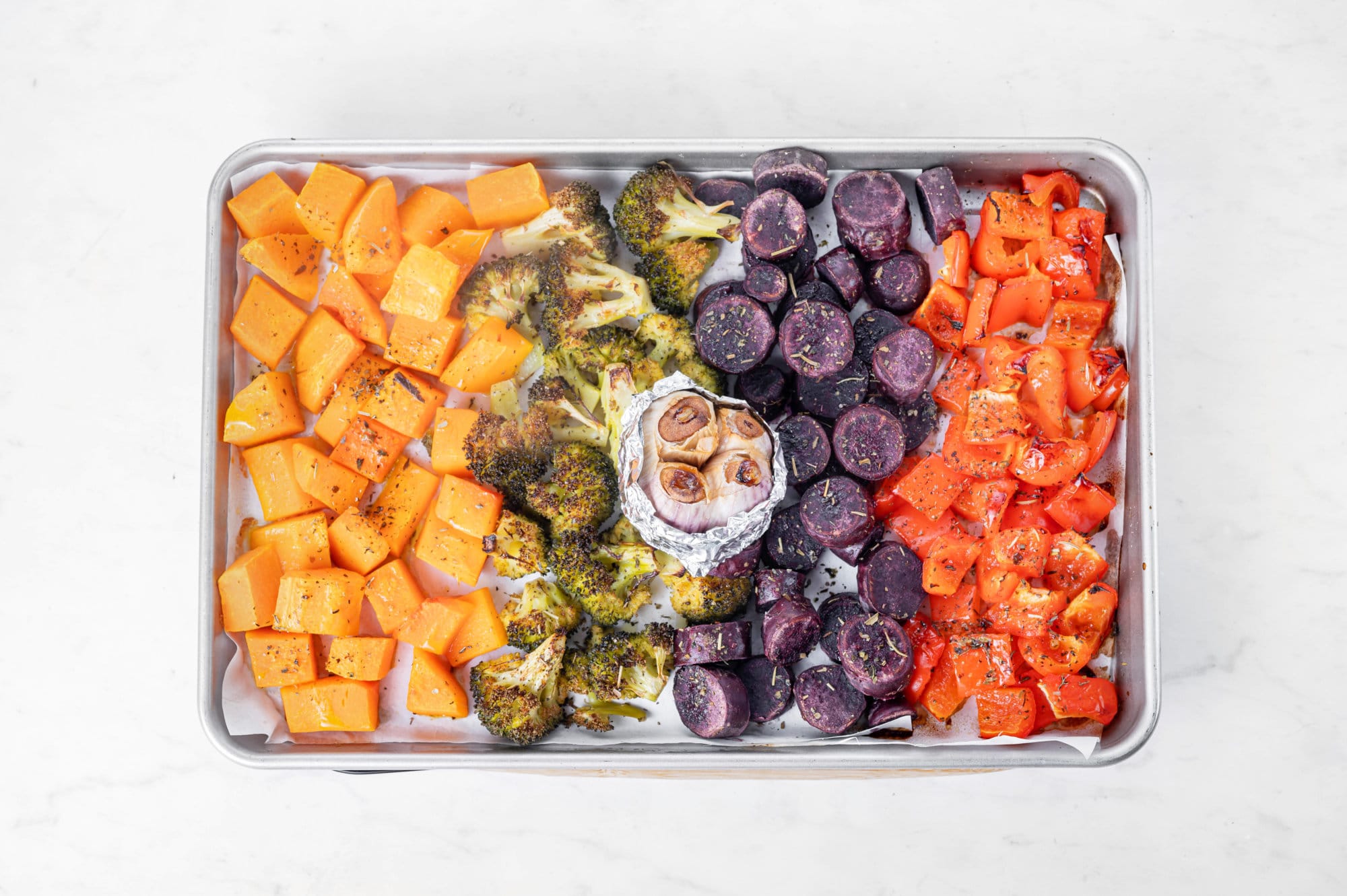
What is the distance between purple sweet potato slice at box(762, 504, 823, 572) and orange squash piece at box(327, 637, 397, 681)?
122 centimetres

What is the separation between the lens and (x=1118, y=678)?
8.77 feet

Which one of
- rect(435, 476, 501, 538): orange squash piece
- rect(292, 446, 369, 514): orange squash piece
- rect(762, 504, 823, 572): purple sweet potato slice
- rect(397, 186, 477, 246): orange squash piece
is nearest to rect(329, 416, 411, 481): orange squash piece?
rect(292, 446, 369, 514): orange squash piece

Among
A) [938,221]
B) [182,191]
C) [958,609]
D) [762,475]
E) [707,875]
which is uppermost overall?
[182,191]

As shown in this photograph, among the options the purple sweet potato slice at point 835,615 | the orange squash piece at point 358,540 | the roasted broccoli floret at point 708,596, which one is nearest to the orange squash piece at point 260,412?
the orange squash piece at point 358,540

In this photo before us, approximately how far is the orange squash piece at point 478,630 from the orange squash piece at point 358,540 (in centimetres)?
28

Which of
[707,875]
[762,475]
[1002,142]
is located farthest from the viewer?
[707,875]

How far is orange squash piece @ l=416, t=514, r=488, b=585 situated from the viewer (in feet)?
8.58

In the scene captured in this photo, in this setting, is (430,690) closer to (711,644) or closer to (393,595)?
(393,595)

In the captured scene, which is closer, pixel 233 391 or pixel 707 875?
pixel 233 391

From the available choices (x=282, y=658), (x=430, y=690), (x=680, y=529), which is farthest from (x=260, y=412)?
(x=680, y=529)

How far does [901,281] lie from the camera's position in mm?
2641

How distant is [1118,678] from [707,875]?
150 cm
